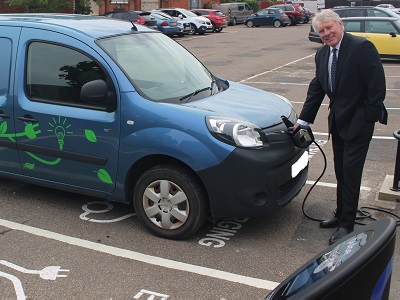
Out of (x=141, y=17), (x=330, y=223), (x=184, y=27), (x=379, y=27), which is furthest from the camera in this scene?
(x=184, y=27)

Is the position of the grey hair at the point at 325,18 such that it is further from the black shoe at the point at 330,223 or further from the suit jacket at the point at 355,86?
the black shoe at the point at 330,223

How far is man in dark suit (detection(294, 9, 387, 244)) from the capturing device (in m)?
3.72

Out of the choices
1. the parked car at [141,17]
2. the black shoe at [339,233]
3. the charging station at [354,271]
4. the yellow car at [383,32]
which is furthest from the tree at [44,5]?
the charging station at [354,271]

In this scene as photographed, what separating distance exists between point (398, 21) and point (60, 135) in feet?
48.5

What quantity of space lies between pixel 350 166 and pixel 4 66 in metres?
3.26

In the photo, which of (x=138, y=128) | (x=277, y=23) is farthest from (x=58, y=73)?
(x=277, y=23)

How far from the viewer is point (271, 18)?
38.9 m

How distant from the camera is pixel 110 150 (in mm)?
4176

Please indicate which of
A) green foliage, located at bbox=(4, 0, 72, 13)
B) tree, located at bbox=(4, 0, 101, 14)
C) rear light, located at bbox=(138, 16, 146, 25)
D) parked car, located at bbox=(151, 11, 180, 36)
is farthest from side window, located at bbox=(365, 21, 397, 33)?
green foliage, located at bbox=(4, 0, 72, 13)

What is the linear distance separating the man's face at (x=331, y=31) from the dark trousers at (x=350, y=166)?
72 cm

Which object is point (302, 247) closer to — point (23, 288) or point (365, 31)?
point (23, 288)

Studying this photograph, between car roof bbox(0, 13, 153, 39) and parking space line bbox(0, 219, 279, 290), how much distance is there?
1.78 m

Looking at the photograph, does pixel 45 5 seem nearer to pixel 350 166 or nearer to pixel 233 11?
pixel 233 11

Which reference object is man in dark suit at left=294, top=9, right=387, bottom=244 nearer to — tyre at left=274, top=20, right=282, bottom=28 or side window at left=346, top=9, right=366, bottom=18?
side window at left=346, top=9, right=366, bottom=18
